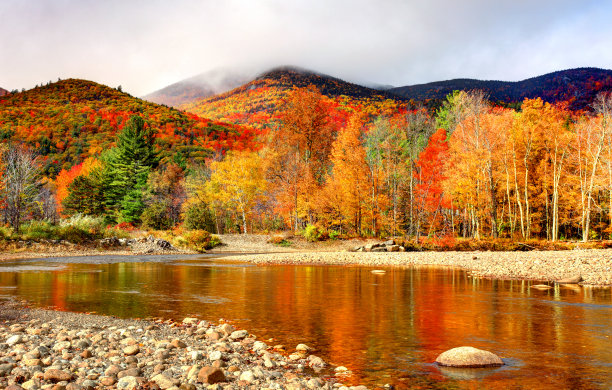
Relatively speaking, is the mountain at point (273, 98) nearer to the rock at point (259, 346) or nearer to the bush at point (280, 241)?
the bush at point (280, 241)

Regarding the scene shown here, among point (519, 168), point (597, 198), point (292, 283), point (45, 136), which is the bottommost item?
point (292, 283)

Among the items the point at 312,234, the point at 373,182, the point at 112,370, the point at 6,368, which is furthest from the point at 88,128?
the point at 112,370

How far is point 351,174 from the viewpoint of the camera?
42.9 meters

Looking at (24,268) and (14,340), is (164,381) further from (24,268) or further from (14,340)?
(24,268)

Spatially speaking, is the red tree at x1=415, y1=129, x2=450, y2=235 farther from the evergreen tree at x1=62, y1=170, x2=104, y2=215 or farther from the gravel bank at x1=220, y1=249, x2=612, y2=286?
the evergreen tree at x1=62, y1=170, x2=104, y2=215

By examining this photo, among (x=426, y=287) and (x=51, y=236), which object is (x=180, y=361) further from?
(x=51, y=236)

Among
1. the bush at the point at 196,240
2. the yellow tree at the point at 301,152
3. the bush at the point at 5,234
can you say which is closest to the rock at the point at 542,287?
the yellow tree at the point at 301,152

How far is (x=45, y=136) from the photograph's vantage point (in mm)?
82625

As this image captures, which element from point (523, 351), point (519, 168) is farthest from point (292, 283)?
point (519, 168)

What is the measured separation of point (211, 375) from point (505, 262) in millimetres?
21960

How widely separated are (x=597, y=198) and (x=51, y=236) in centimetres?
4923

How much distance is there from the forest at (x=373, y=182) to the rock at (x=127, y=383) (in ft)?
106

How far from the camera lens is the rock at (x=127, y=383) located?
5930mm

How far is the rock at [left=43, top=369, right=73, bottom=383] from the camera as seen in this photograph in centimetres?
603
